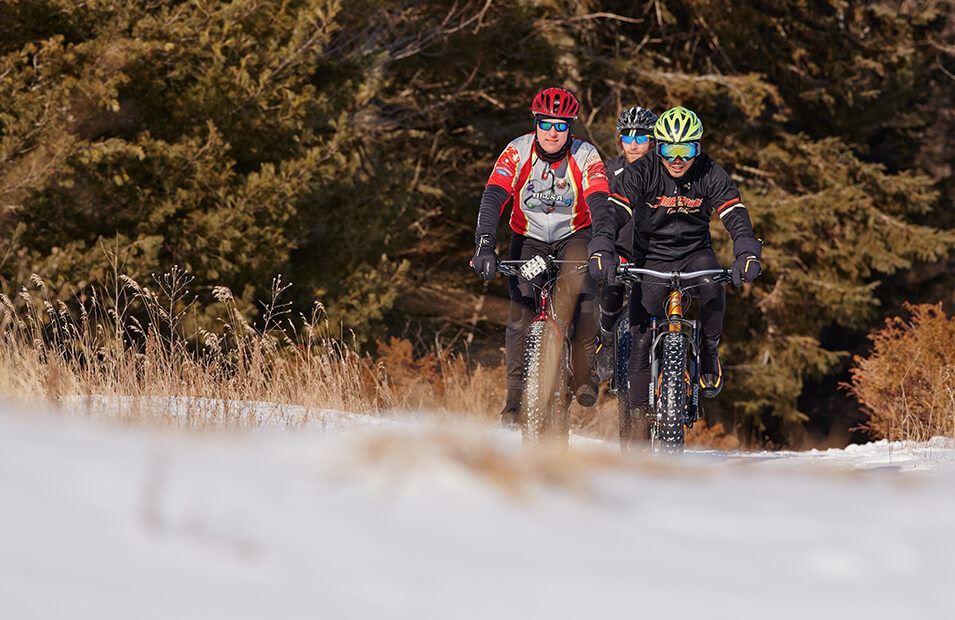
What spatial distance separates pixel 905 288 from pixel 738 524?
26.0 m

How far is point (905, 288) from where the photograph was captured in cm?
2747

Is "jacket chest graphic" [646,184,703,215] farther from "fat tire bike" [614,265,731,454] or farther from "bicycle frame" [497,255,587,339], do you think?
"bicycle frame" [497,255,587,339]

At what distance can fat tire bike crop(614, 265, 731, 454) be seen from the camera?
24.8 ft

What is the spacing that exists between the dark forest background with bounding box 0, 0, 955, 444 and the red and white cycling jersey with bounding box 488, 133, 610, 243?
4.81 m

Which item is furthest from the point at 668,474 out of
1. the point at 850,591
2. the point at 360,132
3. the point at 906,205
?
the point at 906,205

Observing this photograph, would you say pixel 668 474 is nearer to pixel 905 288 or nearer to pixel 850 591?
pixel 850 591

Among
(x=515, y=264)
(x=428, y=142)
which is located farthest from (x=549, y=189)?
(x=428, y=142)

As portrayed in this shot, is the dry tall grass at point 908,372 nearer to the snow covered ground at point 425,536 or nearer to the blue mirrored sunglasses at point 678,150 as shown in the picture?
the blue mirrored sunglasses at point 678,150

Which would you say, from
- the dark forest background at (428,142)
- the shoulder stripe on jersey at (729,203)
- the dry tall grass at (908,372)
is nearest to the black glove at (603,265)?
the shoulder stripe on jersey at (729,203)

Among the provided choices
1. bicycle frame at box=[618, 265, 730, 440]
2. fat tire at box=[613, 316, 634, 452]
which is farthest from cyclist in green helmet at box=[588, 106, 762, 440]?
fat tire at box=[613, 316, 634, 452]

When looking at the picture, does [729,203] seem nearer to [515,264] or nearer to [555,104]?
[555,104]

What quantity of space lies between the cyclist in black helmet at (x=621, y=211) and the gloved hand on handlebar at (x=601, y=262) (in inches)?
2.5

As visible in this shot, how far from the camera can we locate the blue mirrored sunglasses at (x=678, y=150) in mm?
7945

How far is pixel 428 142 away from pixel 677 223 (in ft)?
46.9
